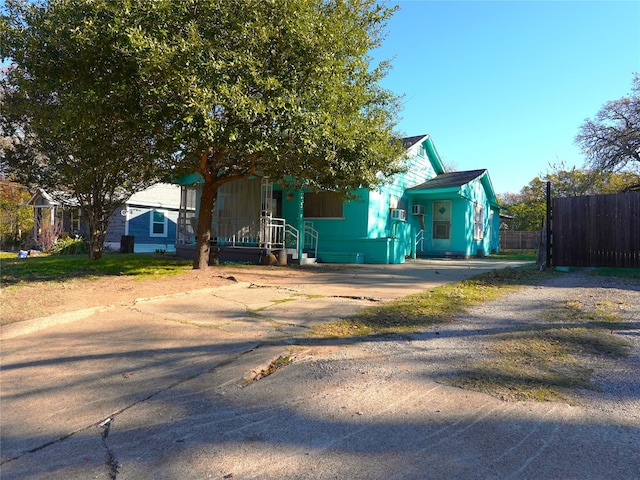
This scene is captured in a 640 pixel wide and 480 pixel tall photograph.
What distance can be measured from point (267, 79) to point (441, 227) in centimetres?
1446

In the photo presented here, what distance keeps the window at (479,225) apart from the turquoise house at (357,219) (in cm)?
5

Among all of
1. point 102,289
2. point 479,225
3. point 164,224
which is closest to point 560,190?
point 479,225

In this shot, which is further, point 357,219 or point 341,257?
point 357,219

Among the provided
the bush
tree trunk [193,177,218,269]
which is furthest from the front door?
the bush

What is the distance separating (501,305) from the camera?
6953 mm

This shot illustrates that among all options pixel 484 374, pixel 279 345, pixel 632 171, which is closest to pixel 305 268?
pixel 279 345

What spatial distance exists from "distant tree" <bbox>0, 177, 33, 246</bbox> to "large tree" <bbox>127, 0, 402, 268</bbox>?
68.5 feet

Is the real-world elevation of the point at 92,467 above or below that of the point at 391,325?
below

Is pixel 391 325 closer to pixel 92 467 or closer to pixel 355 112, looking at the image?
pixel 92 467

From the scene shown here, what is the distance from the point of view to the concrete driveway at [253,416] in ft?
8.47

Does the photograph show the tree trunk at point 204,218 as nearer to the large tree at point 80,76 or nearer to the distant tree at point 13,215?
the large tree at point 80,76

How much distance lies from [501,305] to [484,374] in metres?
3.47

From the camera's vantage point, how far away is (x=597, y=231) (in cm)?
1145

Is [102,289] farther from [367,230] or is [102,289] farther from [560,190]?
[560,190]
